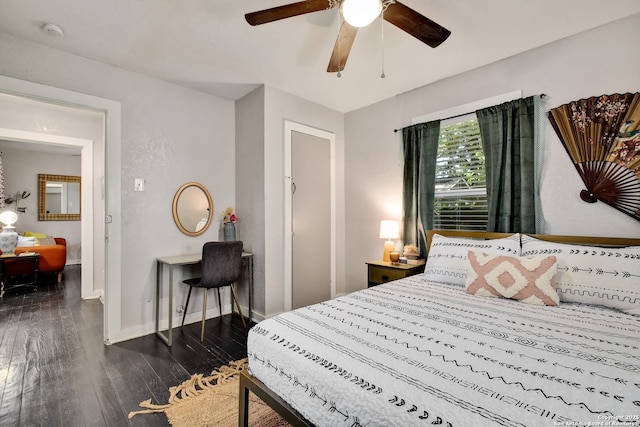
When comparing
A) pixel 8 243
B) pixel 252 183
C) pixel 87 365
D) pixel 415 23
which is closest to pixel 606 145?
pixel 415 23

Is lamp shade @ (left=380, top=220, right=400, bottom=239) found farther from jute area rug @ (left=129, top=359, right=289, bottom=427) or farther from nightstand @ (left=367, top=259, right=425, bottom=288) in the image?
jute area rug @ (left=129, top=359, right=289, bottom=427)

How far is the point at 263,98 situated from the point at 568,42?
2.69 meters

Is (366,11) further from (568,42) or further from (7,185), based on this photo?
(7,185)

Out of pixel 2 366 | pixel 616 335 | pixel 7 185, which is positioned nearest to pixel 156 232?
pixel 2 366

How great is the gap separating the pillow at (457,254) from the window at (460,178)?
1.77 ft

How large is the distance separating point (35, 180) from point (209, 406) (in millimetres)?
7394

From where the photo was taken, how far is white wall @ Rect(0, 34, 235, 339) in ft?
8.44

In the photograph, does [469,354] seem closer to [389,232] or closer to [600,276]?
[600,276]

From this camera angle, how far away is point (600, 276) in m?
1.80

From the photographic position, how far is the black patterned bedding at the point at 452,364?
85 cm

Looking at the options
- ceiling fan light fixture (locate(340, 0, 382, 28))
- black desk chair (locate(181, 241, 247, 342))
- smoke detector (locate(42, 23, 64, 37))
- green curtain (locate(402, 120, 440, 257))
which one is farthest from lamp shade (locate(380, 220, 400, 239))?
smoke detector (locate(42, 23, 64, 37))

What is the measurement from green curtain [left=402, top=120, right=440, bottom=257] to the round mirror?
7.35ft

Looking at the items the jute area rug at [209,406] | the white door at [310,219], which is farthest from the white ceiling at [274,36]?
the jute area rug at [209,406]

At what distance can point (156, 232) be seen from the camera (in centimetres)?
301
